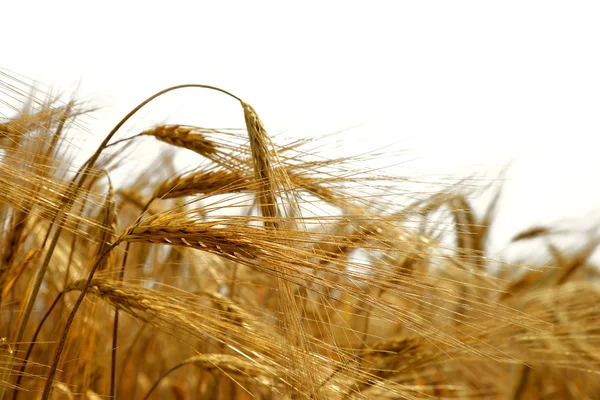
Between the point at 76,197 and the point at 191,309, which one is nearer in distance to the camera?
the point at 191,309

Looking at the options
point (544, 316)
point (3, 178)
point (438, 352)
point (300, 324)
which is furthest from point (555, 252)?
point (3, 178)

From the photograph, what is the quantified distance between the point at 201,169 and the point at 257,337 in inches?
17.1

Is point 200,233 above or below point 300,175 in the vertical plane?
below

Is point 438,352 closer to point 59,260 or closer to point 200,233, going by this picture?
point 200,233

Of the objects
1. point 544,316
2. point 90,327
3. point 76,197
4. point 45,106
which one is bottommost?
point 90,327

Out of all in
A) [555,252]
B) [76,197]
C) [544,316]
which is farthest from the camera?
[555,252]

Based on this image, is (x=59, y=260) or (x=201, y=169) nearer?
(x=201, y=169)

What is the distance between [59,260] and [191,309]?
0.82 m

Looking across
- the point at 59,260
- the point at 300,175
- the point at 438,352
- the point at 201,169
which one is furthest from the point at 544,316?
the point at 59,260

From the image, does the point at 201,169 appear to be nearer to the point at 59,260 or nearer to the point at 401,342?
the point at 401,342

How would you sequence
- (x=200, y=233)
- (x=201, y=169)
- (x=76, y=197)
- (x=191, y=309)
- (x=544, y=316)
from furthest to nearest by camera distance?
1. (x=544, y=316)
2. (x=201, y=169)
3. (x=76, y=197)
4. (x=191, y=309)
5. (x=200, y=233)

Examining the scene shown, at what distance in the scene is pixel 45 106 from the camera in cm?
119

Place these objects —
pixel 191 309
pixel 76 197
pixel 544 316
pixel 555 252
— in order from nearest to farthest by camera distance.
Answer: pixel 191 309 → pixel 76 197 → pixel 544 316 → pixel 555 252

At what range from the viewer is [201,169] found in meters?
1.29
